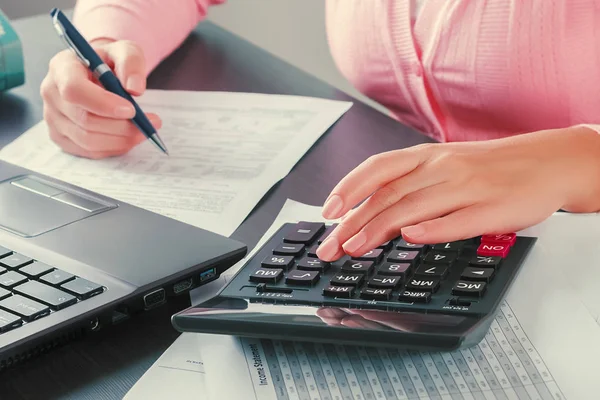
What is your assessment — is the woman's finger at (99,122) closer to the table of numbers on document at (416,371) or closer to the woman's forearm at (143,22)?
the woman's forearm at (143,22)

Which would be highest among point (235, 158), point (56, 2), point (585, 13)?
point (585, 13)

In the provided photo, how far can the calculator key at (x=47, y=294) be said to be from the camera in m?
0.47

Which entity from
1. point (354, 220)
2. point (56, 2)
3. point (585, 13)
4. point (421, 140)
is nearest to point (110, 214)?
point (354, 220)

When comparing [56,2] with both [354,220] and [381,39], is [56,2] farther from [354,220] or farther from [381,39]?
[354,220]

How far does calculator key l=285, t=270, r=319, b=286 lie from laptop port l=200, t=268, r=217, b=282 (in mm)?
69

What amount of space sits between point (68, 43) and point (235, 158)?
0.21 m

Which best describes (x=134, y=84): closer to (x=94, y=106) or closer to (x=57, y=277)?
(x=94, y=106)

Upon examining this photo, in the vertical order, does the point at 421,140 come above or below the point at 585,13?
below

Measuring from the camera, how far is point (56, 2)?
2020 millimetres

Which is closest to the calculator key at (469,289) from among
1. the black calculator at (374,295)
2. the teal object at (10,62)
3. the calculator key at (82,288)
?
the black calculator at (374,295)

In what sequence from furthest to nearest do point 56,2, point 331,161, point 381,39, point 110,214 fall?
point 56,2, point 381,39, point 331,161, point 110,214

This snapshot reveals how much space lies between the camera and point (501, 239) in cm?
53

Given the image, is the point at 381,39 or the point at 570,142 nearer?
the point at 570,142

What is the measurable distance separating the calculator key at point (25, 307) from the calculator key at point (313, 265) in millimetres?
150
